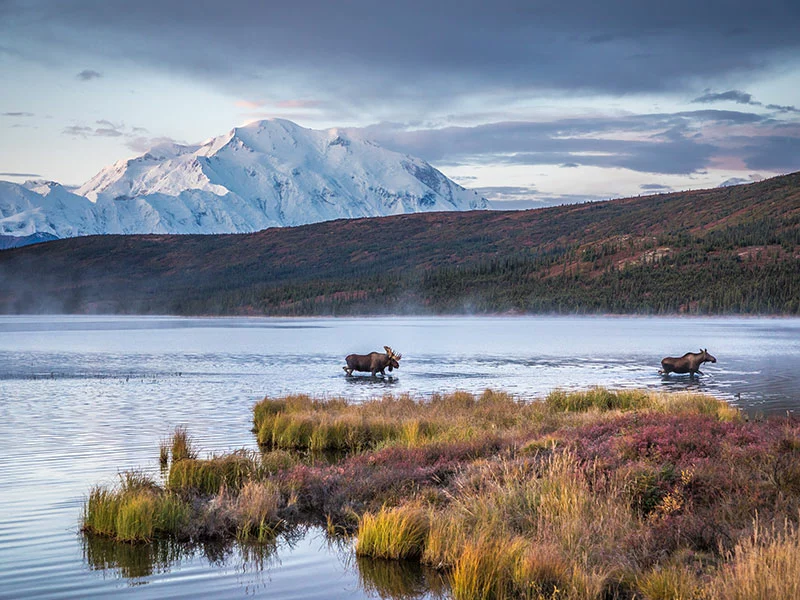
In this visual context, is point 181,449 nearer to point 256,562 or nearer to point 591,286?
point 256,562

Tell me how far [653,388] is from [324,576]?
24.6 meters

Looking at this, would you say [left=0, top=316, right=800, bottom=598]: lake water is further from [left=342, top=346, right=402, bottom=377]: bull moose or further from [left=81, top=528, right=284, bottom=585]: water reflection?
[left=342, top=346, right=402, bottom=377]: bull moose

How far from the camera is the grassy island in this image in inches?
360

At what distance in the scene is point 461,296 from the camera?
17288 centimetres

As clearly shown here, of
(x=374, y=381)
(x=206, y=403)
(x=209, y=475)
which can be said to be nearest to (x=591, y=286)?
(x=374, y=381)

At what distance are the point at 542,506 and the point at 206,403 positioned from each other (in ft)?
62.8

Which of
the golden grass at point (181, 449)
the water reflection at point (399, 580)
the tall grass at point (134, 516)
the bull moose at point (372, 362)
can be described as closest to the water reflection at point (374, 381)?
the bull moose at point (372, 362)

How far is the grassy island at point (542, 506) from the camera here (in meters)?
9.14

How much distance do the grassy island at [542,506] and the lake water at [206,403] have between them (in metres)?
0.57

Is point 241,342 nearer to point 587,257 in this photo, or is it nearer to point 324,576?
point 324,576

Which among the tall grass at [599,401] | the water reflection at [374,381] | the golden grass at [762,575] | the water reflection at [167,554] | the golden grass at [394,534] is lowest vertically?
the water reflection at [167,554]

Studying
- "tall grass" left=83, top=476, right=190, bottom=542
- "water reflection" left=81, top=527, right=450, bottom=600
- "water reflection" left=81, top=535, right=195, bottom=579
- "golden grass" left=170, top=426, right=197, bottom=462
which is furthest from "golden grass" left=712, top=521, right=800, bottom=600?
"golden grass" left=170, top=426, right=197, bottom=462

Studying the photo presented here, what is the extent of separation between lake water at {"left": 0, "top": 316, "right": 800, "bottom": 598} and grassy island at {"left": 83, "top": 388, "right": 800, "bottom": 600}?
0.57 meters

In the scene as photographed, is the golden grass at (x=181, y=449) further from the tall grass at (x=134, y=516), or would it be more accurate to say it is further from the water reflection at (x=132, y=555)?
the water reflection at (x=132, y=555)
